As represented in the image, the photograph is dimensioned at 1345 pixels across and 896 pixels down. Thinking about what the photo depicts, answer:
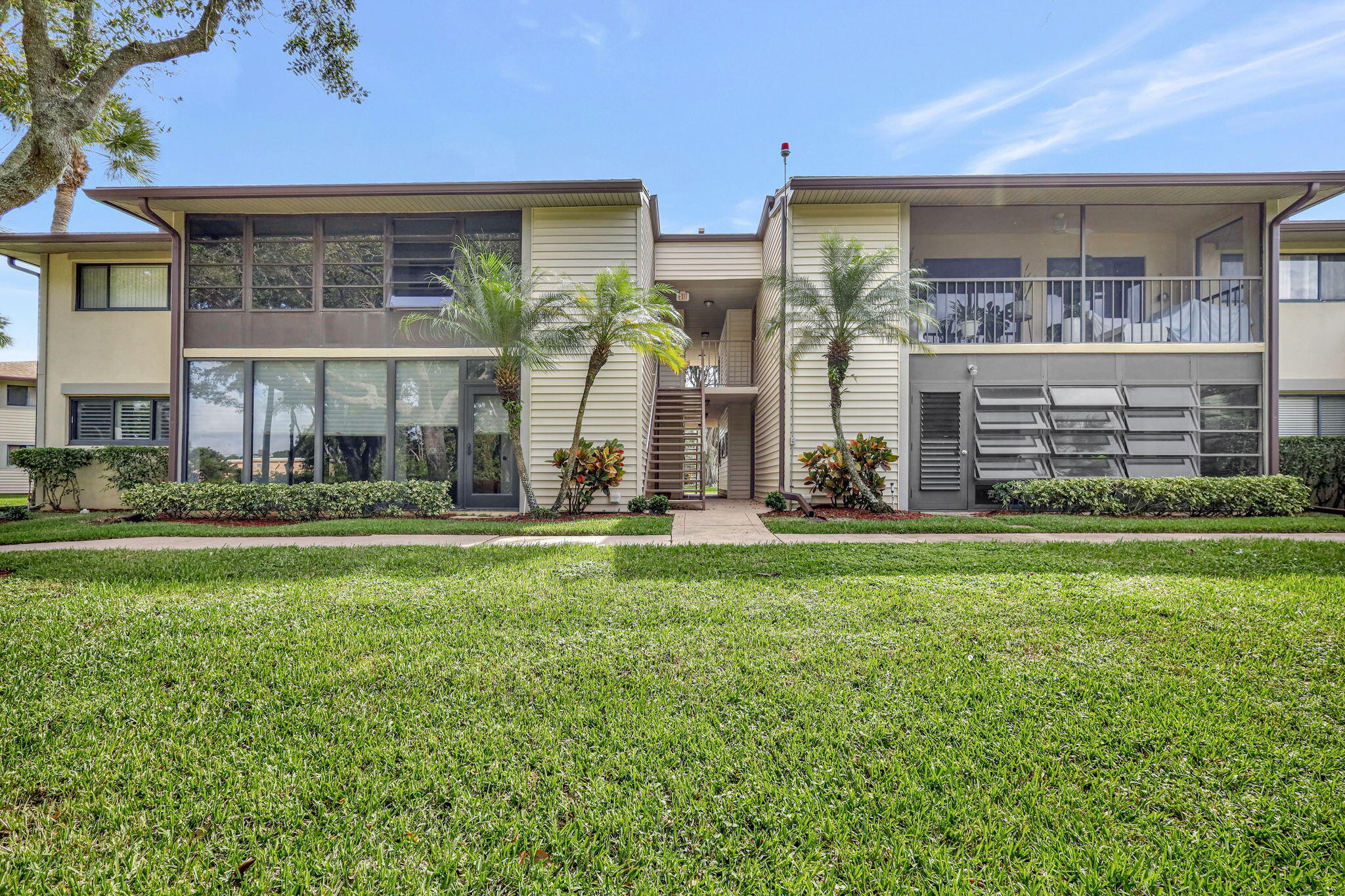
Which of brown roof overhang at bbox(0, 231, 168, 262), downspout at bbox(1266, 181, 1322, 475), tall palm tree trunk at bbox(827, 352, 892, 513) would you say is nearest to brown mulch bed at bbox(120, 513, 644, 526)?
tall palm tree trunk at bbox(827, 352, 892, 513)

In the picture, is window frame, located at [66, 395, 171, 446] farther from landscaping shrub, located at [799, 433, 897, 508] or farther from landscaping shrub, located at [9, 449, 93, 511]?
landscaping shrub, located at [799, 433, 897, 508]

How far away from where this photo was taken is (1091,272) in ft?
37.5

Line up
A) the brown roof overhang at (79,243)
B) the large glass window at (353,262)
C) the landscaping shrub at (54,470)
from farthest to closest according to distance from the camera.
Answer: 1. the brown roof overhang at (79,243)
2. the landscaping shrub at (54,470)
3. the large glass window at (353,262)

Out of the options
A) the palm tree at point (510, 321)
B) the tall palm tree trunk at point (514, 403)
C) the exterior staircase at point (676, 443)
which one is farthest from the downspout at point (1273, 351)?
the tall palm tree trunk at point (514, 403)

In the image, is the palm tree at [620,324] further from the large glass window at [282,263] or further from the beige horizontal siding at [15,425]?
the beige horizontal siding at [15,425]

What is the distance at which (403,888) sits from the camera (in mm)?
1588

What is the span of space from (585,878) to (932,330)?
35.2ft

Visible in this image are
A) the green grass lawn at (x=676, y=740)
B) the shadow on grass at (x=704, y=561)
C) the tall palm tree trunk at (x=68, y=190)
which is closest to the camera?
the green grass lawn at (x=676, y=740)

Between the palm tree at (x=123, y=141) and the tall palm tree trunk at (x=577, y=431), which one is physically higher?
the palm tree at (x=123, y=141)

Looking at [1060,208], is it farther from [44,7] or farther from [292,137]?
[292,137]

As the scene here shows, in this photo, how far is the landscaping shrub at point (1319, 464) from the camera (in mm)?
10172

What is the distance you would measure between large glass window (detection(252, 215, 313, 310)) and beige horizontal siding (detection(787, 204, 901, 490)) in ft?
28.6

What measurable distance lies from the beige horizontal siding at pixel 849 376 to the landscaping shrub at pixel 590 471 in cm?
320

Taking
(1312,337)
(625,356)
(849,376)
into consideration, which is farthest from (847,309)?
(1312,337)
